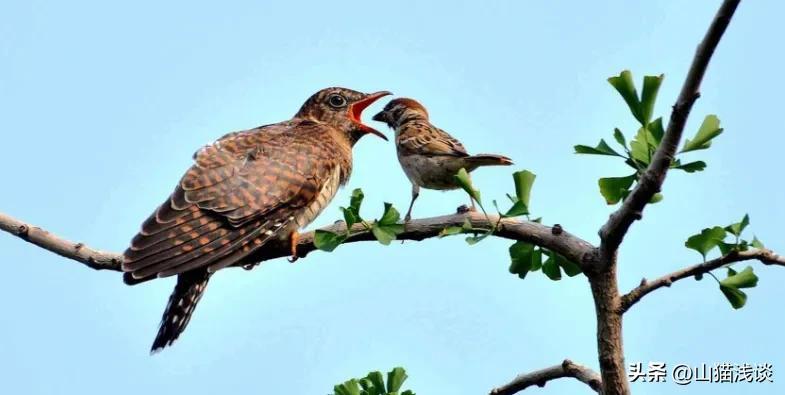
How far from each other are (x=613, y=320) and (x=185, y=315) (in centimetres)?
277

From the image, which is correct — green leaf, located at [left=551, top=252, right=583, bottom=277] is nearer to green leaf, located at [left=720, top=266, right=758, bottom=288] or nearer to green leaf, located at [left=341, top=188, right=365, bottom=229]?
green leaf, located at [left=720, top=266, right=758, bottom=288]

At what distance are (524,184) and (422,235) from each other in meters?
Answer: 0.53

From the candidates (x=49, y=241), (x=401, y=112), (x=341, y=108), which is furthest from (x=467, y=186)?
(x=401, y=112)

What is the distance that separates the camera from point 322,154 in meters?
7.07

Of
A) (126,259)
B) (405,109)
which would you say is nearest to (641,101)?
(126,259)

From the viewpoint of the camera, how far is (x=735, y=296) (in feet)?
14.4

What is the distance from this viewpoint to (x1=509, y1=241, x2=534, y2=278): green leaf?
4832mm

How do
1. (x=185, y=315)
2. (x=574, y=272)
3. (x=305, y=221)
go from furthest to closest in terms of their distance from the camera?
(x=305, y=221) → (x=185, y=315) → (x=574, y=272)

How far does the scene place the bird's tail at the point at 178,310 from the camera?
610 centimetres

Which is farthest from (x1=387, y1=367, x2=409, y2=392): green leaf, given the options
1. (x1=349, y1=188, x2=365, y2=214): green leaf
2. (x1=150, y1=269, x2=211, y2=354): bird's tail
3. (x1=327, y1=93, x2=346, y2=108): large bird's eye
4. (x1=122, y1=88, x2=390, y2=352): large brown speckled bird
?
(x1=327, y1=93, x2=346, y2=108): large bird's eye

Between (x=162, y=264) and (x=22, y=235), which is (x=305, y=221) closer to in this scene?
(x=162, y=264)

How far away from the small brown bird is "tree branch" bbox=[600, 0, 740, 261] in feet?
→ 7.80

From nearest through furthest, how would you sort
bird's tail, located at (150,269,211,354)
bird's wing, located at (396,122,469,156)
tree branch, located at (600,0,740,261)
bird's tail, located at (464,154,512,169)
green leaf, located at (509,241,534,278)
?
tree branch, located at (600,0,740,261) → green leaf, located at (509,241,534,278) → bird's tail, located at (150,269,211,354) → bird's tail, located at (464,154,512,169) → bird's wing, located at (396,122,469,156)

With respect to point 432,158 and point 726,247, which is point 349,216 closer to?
point 726,247
